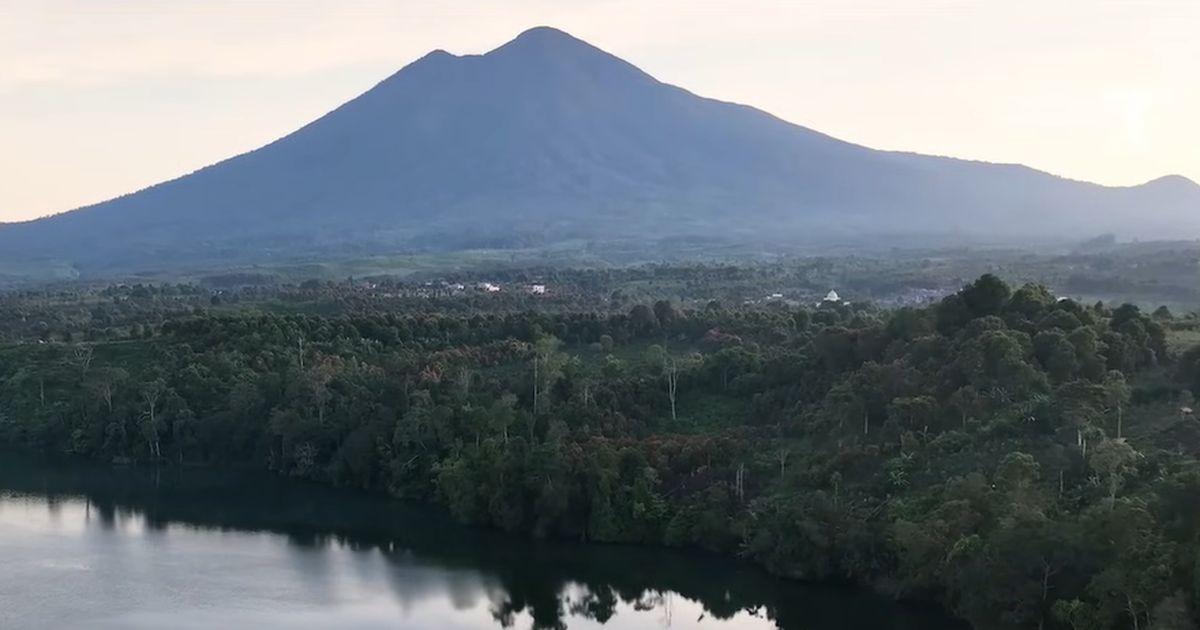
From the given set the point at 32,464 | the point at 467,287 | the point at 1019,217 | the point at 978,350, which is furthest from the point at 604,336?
the point at 1019,217

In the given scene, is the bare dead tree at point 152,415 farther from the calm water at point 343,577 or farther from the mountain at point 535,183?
the mountain at point 535,183

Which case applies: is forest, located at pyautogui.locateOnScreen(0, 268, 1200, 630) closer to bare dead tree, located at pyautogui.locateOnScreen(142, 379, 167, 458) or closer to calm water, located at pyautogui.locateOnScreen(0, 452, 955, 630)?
bare dead tree, located at pyautogui.locateOnScreen(142, 379, 167, 458)

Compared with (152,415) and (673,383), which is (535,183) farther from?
(673,383)

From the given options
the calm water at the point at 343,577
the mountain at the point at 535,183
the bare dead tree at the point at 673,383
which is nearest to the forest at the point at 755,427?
the bare dead tree at the point at 673,383

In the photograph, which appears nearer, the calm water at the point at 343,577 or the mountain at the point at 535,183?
the calm water at the point at 343,577

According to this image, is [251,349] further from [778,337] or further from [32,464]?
[778,337]

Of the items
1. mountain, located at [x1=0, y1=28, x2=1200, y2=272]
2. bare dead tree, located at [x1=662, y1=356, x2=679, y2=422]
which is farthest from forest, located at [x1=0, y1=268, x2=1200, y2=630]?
mountain, located at [x1=0, y1=28, x2=1200, y2=272]
